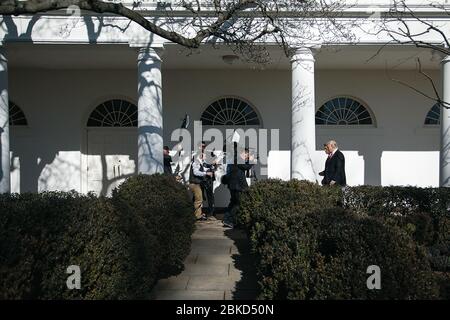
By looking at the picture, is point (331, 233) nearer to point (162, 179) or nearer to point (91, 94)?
point (162, 179)

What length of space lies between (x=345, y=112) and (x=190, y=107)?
14.6ft

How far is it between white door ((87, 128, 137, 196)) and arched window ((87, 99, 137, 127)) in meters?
0.18

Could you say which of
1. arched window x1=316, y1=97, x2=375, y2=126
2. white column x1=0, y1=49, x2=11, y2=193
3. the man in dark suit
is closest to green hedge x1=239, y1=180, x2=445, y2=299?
the man in dark suit

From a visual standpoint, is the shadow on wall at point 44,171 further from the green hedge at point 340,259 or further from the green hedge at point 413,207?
the green hedge at point 340,259

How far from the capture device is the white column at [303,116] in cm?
936

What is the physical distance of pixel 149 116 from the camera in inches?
368

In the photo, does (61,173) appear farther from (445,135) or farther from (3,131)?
(445,135)

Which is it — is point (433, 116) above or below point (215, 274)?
A: above

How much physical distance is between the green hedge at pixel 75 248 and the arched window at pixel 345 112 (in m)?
8.55

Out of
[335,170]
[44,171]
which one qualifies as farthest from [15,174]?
[335,170]

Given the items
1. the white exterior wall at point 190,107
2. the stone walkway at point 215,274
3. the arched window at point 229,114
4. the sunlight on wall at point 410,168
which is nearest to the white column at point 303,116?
the stone walkway at point 215,274

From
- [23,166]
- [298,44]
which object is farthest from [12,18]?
[298,44]

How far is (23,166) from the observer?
495 inches

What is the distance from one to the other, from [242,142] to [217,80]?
189 centimetres
